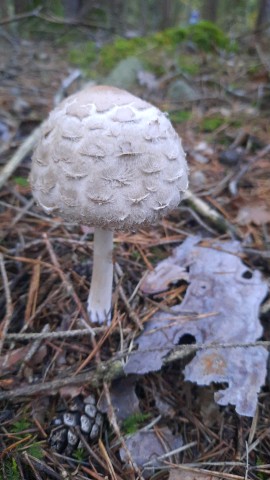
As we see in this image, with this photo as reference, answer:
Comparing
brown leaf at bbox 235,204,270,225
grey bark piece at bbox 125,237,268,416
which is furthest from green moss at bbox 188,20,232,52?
grey bark piece at bbox 125,237,268,416

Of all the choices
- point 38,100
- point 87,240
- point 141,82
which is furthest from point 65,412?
point 141,82

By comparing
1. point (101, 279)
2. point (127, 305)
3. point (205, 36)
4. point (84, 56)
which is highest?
point (205, 36)

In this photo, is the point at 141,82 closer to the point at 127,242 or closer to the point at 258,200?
the point at 258,200

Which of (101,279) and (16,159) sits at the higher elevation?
(16,159)

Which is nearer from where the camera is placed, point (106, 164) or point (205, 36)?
point (106, 164)

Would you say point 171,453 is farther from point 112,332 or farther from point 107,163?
point 107,163

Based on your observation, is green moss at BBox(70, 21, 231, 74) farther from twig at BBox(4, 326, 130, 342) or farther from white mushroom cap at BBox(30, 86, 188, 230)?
twig at BBox(4, 326, 130, 342)

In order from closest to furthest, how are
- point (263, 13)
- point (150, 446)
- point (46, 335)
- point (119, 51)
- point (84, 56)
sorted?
point (150, 446)
point (46, 335)
point (119, 51)
point (84, 56)
point (263, 13)

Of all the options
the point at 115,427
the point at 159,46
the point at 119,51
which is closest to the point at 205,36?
the point at 159,46
